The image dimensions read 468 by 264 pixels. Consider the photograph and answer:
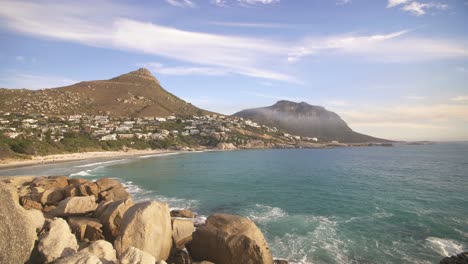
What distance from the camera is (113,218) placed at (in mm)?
12297

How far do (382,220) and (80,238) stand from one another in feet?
64.1

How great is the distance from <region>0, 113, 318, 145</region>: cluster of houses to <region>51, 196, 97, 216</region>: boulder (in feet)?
247

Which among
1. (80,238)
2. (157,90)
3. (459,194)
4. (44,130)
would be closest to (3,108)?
(44,130)

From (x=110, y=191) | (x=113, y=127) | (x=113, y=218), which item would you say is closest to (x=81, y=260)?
(x=113, y=218)

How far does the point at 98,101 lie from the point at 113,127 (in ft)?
150

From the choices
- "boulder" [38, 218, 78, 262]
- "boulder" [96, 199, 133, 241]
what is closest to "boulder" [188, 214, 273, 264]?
"boulder" [96, 199, 133, 241]

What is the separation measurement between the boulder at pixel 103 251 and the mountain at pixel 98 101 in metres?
138

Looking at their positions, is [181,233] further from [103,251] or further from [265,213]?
[265,213]

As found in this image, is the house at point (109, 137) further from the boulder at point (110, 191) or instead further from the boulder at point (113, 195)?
the boulder at point (113, 195)

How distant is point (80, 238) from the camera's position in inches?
463

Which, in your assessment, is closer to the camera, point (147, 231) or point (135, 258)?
point (135, 258)

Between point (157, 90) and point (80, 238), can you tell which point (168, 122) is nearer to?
point (157, 90)

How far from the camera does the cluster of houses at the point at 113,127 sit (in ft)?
286

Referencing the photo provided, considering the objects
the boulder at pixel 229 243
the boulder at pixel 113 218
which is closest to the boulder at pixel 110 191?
the boulder at pixel 113 218
